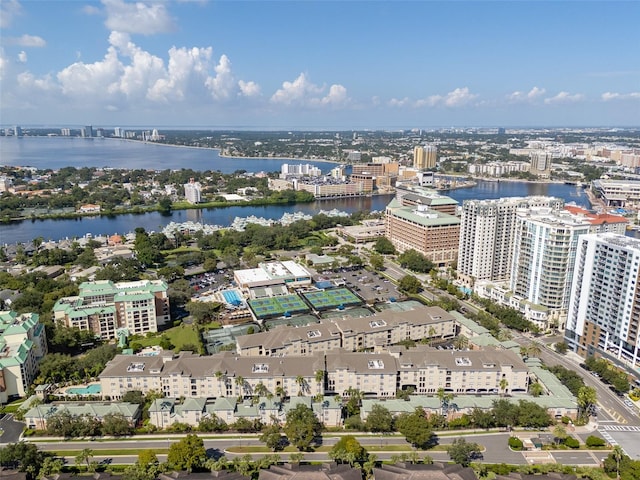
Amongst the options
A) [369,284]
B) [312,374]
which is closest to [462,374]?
[312,374]

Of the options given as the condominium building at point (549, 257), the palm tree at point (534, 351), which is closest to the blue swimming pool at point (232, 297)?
the palm tree at point (534, 351)

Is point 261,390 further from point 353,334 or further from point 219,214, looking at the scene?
point 219,214

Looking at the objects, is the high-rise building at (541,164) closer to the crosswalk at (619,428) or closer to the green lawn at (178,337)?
the crosswalk at (619,428)

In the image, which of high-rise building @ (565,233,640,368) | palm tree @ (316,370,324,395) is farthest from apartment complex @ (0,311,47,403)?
high-rise building @ (565,233,640,368)

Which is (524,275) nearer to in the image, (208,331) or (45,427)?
(208,331)

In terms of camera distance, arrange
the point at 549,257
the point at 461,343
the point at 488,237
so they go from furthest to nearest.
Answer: the point at 488,237, the point at 549,257, the point at 461,343

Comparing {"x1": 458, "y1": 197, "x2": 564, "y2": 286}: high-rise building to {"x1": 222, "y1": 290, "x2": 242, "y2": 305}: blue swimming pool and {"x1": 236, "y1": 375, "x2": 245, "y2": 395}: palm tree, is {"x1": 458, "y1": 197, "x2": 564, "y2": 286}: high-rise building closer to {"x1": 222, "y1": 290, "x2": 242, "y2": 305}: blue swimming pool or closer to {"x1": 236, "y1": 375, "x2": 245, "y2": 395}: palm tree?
{"x1": 222, "y1": 290, "x2": 242, "y2": 305}: blue swimming pool
